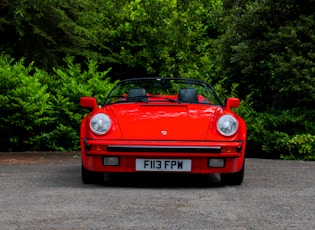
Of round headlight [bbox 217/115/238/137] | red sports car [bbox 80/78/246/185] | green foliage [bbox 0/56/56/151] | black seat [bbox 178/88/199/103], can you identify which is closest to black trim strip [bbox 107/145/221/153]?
red sports car [bbox 80/78/246/185]

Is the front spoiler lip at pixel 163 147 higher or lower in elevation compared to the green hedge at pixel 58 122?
higher

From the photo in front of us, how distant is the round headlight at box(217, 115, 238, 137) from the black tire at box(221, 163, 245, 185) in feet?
1.57

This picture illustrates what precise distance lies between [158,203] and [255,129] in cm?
704

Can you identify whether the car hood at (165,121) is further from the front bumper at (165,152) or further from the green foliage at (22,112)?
the green foliage at (22,112)

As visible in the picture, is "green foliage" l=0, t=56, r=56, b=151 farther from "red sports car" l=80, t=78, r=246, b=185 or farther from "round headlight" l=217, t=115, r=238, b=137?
"round headlight" l=217, t=115, r=238, b=137

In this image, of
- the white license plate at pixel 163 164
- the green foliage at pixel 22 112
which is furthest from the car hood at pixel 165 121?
the green foliage at pixel 22 112

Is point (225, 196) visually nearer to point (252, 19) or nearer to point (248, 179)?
point (248, 179)

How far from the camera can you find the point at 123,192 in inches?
300

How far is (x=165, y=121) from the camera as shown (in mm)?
8227

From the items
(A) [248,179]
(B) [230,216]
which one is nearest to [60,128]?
(A) [248,179]

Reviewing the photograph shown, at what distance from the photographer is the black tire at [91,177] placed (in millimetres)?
8281

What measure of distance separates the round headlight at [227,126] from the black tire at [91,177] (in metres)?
1.45

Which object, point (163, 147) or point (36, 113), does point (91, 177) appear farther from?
point (36, 113)

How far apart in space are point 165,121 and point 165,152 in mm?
514
